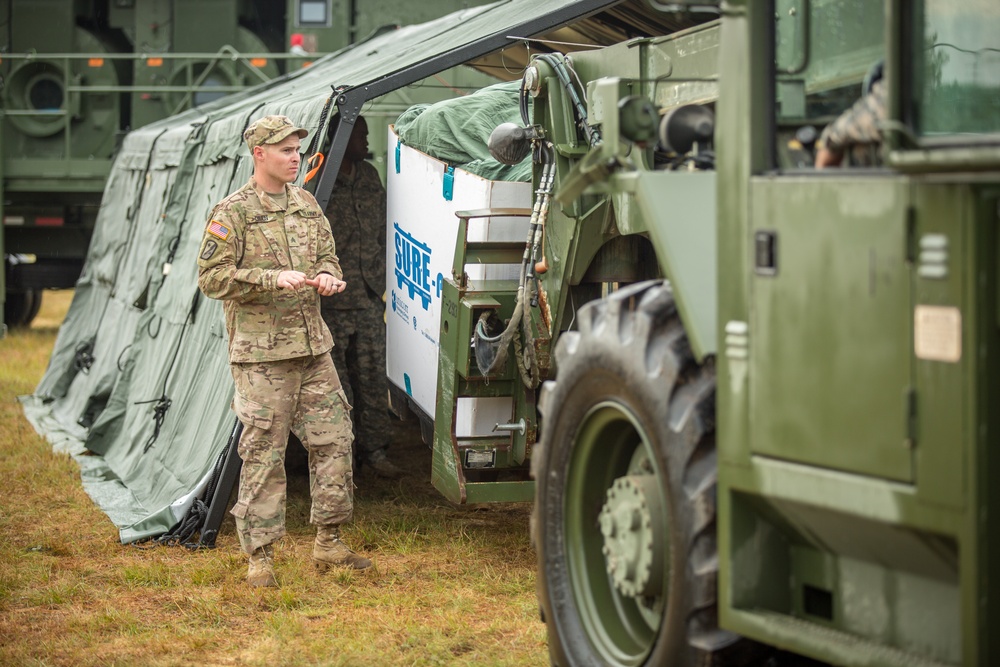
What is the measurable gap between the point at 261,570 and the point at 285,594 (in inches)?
10.2

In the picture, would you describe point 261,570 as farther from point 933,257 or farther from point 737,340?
point 933,257

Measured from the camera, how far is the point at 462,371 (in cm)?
662

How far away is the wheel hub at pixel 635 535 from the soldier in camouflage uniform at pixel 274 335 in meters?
2.49

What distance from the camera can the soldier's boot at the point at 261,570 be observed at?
6.36 metres

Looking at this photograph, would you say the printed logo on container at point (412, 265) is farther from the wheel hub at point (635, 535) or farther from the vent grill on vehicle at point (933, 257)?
the vent grill on vehicle at point (933, 257)

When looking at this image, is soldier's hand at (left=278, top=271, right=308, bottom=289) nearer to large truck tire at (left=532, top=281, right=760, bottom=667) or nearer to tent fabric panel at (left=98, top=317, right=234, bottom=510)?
tent fabric panel at (left=98, top=317, right=234, bottom=510)

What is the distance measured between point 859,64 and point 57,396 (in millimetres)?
9680

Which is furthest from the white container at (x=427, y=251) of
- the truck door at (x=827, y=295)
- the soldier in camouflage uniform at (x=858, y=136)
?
the soldier in camouflage uniform at (x=858, y=136)

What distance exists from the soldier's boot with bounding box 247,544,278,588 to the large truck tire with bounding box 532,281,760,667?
2164 mm

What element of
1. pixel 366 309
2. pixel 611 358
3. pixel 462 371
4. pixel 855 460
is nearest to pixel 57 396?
pixel 366 309

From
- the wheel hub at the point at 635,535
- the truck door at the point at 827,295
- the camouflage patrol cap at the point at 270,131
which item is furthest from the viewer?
the camouflage patrol cap at the point at 270,131

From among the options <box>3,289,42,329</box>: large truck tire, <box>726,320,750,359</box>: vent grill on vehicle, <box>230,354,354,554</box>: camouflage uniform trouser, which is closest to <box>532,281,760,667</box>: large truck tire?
<box>726,320,750,359</box>: vent grill on vehicle

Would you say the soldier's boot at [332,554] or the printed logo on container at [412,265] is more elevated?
the printed logo on container at [412,265]

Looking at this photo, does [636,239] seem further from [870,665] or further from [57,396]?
[57,396]
